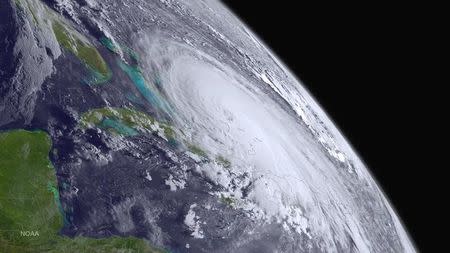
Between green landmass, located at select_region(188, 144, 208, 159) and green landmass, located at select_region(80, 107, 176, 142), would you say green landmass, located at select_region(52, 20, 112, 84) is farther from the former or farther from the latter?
green landmass, located at select_region(188, 144, 208, 159)

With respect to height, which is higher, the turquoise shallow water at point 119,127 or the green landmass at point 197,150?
the green landmass at point 197,150

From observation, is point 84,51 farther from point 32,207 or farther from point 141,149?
point 32,207

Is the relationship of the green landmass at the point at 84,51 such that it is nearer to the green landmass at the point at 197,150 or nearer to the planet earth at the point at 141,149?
the planet earth at the point at 141,149

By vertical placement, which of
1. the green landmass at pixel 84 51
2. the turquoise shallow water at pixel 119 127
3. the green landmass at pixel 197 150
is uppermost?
the green landmass at pixel 197 150

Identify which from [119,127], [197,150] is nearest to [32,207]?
[119,127]

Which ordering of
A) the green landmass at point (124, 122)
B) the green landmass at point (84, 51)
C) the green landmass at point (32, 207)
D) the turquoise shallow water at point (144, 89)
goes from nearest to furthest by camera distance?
the green landmass at point (32, 207) → the green landmass at point (124, 122) → the green landmass at point (84, 51) → the turquoise shallow water at point (144, 89)

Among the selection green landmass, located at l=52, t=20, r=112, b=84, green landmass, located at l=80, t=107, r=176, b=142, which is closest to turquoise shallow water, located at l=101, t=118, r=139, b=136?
green landmass, located at l=80, t=107, r=176, b=142

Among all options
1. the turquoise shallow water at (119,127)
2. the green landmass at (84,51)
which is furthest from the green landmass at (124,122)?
the green landmass at (84,51)
